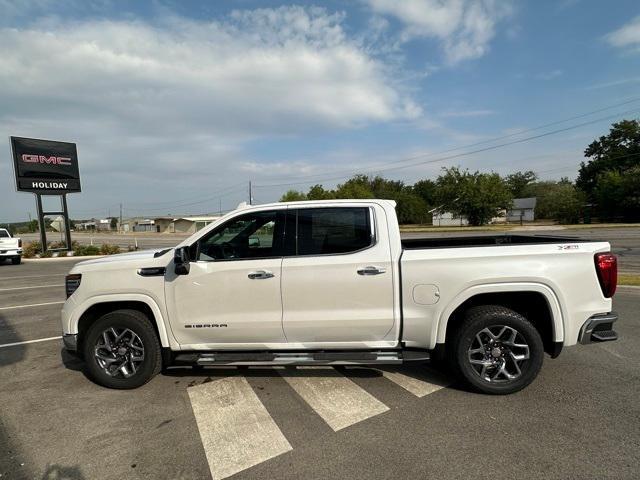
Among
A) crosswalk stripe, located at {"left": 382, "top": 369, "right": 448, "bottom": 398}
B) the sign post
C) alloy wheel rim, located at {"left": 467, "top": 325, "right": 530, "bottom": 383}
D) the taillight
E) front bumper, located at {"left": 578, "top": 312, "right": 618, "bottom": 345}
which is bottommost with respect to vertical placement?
crosswalk stripe, located at {"left": 382, "top": 369, "right": 448, "bottom": 398}

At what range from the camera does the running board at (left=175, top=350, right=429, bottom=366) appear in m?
3.59

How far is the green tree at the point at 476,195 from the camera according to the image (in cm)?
5184

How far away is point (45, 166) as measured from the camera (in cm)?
2305

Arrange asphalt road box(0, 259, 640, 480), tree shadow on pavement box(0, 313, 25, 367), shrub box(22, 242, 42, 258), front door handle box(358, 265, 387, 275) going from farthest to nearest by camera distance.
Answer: shrub box(22, 242, 42, 258) → tree shadow on pavement box(0, 313, 25, 367) → front door handle box(358, 265, 387, 275) → asphalt road box(0, 259, 640, 480)

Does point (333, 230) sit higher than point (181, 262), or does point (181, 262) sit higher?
point (333, 230)

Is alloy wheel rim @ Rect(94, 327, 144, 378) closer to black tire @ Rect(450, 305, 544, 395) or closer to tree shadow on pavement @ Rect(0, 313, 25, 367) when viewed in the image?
tree shadow on pavement @ Rect(0, 313, 25, 367)

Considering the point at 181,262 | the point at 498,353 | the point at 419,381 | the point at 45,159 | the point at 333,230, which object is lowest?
the point at 419,381

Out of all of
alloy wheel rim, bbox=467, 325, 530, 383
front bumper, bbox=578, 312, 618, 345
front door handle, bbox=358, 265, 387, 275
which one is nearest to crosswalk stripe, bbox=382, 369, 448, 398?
alloy wheel rim, bbox=467, 325, 530, 383

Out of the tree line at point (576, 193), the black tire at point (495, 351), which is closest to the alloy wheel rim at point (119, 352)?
the black tire at point (495, 351)

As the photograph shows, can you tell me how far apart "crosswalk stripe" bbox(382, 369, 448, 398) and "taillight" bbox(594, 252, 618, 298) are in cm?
174

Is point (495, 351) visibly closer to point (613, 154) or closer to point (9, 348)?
point (9, 348)

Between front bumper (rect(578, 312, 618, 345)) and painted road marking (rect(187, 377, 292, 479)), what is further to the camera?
front bumper (rect(578, 312, 618, 345))

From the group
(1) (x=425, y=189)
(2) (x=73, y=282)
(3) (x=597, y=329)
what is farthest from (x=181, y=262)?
(1) (x=425, y=189)

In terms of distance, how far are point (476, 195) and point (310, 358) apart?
53659 millimetres
